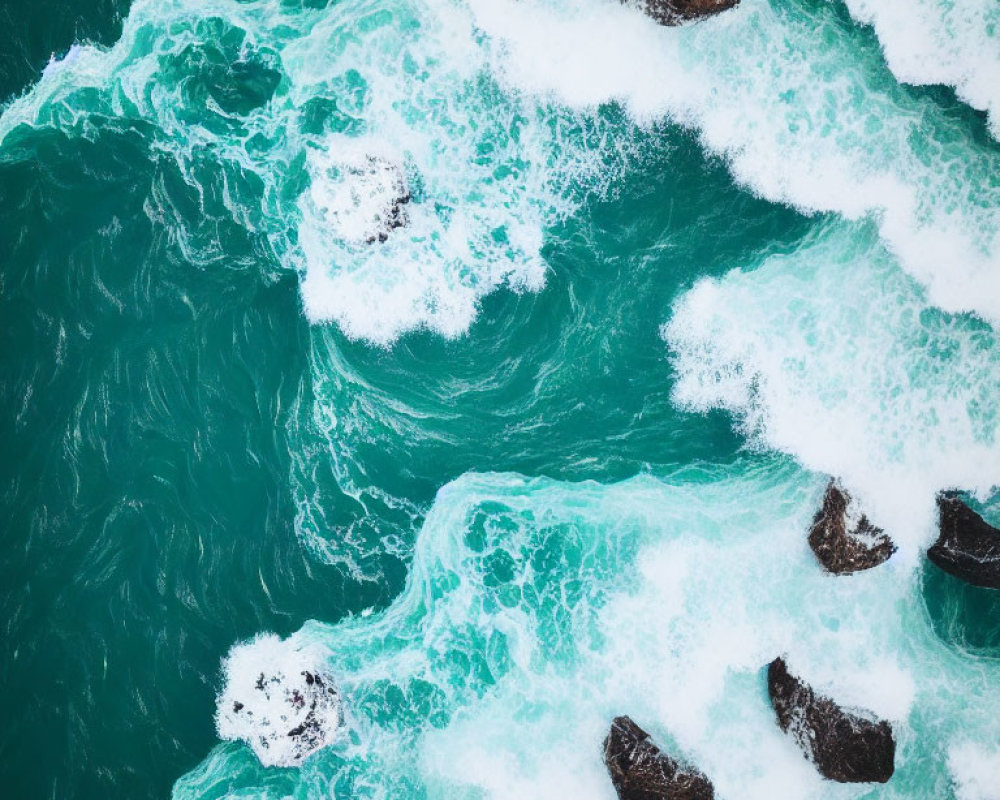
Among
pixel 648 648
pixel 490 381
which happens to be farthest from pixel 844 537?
pixel 490 381

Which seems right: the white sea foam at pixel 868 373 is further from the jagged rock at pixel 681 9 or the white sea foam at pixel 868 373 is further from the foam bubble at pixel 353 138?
the jagged rock at pixel 681 9

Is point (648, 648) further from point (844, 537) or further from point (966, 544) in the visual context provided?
point (966, 544)

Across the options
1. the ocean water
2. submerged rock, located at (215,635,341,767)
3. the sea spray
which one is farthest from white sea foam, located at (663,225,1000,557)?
submerged rock, located at (215,635,341,767)

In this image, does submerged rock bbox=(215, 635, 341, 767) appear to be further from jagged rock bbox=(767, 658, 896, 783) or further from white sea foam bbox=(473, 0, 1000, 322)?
white sea foam bbox=(473, 0, 1000, 322)

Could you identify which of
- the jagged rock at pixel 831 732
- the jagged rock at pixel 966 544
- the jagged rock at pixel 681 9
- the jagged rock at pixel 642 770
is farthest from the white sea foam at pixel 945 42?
the jagged rock at pixel 642 770

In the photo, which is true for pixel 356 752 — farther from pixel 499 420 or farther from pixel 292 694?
pixel 499 420

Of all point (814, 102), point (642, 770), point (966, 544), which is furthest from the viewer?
point (814, 102)
